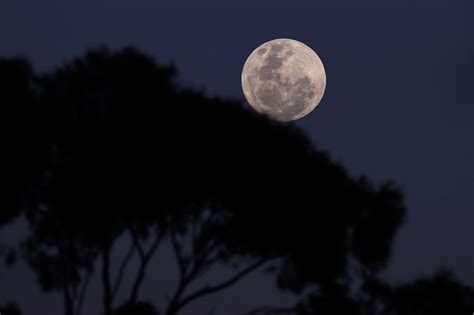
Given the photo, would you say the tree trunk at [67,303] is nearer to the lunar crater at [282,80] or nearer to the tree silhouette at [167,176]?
the tree silhouette at [167,176]

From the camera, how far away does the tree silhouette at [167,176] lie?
847 inches

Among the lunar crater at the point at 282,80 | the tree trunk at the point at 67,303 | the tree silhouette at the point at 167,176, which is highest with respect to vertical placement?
the lunar crater at the point at 282,80

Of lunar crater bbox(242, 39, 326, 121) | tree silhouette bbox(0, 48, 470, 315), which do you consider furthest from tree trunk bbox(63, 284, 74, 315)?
lunar crater bbox(242, 39, 326, 121)

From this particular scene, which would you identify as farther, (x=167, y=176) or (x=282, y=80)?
(x=282, y=80)

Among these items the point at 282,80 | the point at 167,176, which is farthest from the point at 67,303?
the point at 282,80

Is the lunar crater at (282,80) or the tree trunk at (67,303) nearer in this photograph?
the tree trunk at (67,303)

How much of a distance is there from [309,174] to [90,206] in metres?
6.20

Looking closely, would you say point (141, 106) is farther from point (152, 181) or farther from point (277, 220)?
point (277, 220)

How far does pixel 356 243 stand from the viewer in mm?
23938

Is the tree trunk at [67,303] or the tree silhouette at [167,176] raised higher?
the tree silhouette at [167,176]

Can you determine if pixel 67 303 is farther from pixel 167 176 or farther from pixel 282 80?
pixel 282 80

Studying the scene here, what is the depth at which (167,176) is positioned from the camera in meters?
21.4

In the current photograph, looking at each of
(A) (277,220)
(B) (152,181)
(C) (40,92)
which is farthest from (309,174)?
(C) (40,92)

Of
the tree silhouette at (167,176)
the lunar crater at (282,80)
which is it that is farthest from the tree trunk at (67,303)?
the lunar crater at (282,80)
